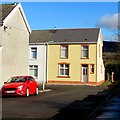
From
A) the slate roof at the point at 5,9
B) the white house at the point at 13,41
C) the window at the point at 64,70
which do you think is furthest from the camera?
the window at the point at 64,70

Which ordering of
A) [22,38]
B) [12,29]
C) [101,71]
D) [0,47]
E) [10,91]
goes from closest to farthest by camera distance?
1. [10,91]
2. [0,47]
3. [12,29]
4. [22,38]
5. [101,71]

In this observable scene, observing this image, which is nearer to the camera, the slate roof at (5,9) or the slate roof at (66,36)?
the slate roof at (5,9)

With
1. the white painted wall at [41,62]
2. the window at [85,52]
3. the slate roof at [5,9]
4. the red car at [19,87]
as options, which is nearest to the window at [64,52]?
the window at [85,52]

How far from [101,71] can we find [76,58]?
21.7 feet

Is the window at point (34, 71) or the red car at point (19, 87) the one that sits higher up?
the window at point (34, 71)

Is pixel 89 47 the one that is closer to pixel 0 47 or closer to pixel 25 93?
pixel 0 47

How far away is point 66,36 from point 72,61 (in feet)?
13.7

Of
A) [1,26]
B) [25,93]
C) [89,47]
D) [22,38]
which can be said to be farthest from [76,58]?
[25,93]

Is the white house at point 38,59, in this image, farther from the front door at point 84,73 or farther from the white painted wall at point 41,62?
the front door at point 84,73

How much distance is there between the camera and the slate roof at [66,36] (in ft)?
159

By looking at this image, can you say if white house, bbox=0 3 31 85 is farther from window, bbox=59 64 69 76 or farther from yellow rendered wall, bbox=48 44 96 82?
window, bbox=59 64 69 76

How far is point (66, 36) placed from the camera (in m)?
50.2

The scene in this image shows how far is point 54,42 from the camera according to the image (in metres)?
48.6

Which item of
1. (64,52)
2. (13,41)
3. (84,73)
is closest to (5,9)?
(13,41)
